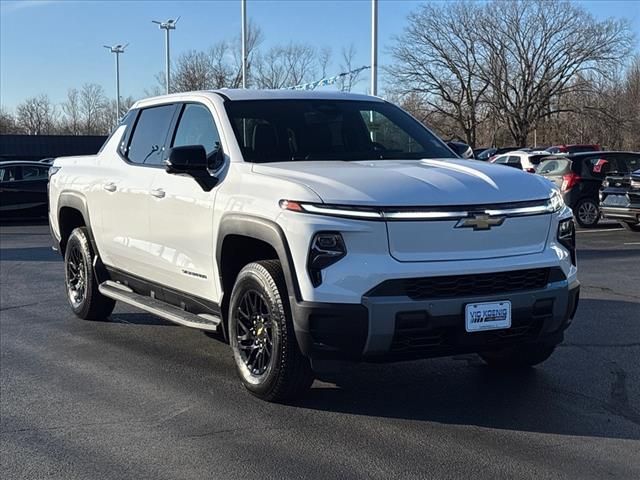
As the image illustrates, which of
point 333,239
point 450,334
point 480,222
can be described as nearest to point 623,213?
point 480,222

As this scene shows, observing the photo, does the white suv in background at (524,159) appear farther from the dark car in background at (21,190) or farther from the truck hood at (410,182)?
the truck hood at (410,182)

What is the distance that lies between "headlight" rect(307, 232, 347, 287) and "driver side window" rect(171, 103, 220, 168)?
1483mm

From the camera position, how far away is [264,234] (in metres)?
4.46

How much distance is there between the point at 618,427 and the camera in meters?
4.42

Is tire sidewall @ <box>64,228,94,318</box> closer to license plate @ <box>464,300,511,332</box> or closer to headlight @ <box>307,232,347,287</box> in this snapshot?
headlight @ <box>307,232,347,287</box>

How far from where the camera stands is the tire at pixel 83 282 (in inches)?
279

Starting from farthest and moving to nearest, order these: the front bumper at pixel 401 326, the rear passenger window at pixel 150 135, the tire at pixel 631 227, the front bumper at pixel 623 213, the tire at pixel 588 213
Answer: the tire at pixel 588 213, the tire at pixel 631 227, the front bumper at pixel 623 213, the rear passenger window at pixel 150 135, the front bumper at pixel 401 326

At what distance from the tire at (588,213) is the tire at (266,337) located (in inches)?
508

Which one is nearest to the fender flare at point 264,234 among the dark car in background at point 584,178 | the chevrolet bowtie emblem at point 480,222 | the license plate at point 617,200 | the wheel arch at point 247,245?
the wheel arch at point 247,245

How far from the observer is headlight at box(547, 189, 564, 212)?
15.2 ft

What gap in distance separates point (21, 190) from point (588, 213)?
13.2 m

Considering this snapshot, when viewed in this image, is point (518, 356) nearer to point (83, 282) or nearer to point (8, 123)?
point (83, 282)

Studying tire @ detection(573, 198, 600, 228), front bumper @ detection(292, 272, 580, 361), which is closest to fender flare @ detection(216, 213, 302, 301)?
front bumper @ detection(292, 272, 580, 361)

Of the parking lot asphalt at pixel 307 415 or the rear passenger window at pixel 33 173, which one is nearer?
the parking lot asphalt at pixel 307 415
